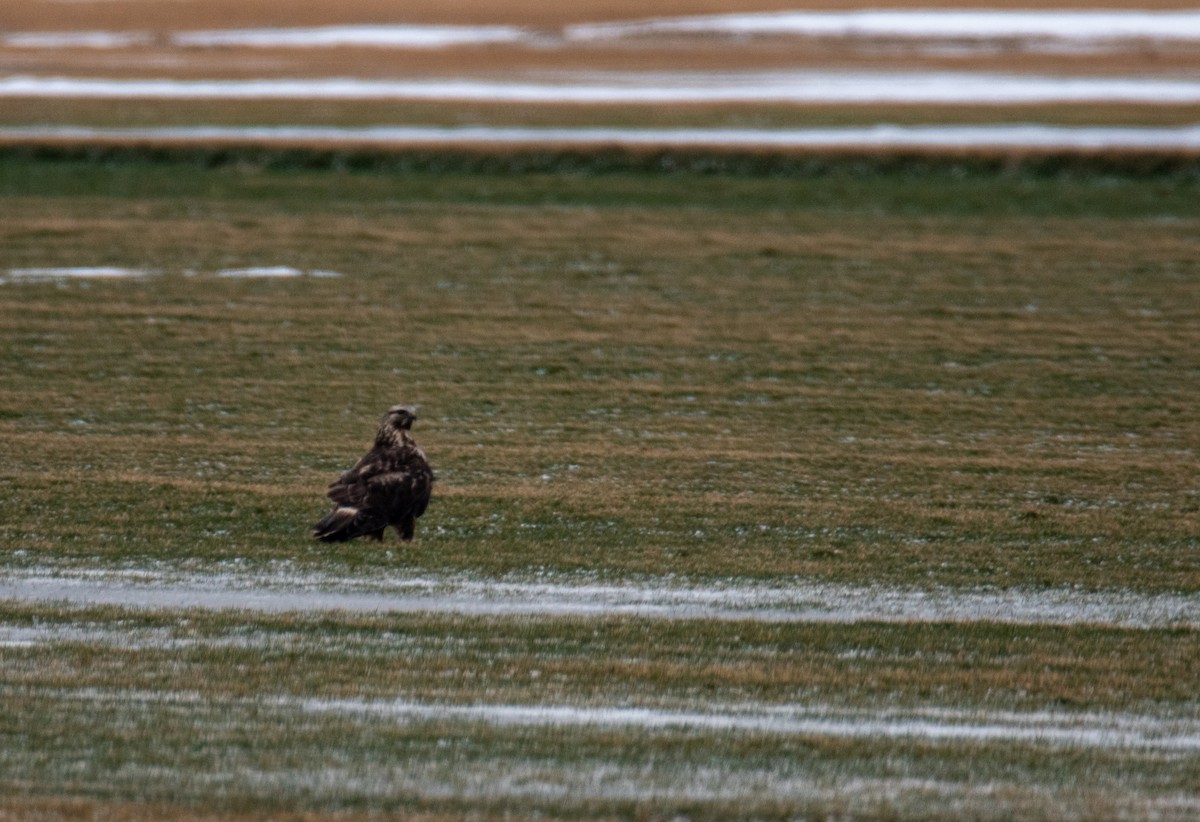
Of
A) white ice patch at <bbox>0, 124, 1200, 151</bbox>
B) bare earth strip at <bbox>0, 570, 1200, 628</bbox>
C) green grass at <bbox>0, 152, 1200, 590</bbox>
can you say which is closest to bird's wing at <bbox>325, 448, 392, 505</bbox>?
green grass at <bbox>0, 152, 1200, 590</bbox>

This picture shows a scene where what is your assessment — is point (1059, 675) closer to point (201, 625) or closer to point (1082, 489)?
point (201, 625)

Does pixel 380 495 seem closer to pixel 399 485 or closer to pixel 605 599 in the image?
pixel 399 485

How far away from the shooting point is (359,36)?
5856 centimetres

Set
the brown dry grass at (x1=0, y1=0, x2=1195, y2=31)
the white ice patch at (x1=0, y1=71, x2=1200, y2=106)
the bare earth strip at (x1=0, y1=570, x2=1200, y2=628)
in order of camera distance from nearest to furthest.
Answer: the bare earth strip at (x1=0, y1=570, x2=1200, y2=628)
the white ice patch at (x1=0, y1=71, x2=1200, y2=106)
the brown dry grass at (x1=0, y1=0, x2=1195, y2=31)

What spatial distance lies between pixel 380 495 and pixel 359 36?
4822 centimetres

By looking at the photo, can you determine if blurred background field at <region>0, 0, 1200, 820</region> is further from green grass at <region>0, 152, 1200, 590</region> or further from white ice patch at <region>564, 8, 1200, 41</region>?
white ice patch at <region>564, 8, 1200, 41</region>

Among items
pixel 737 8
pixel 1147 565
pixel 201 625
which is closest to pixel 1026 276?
pixel 1147 565

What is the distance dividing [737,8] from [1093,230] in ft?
112

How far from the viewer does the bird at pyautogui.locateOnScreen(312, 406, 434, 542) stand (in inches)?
502

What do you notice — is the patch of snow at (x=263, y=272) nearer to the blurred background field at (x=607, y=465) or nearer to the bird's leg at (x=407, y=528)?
the blurred background field at (x=607, y=465)

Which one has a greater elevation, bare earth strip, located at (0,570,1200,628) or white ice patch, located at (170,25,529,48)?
bare earth strip, located at (0,570,1200,628)

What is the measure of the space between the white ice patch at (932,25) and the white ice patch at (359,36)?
9.79ft

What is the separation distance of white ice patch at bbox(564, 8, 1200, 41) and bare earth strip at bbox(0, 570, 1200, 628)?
45698 mm

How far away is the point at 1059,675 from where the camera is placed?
31.6 feet
